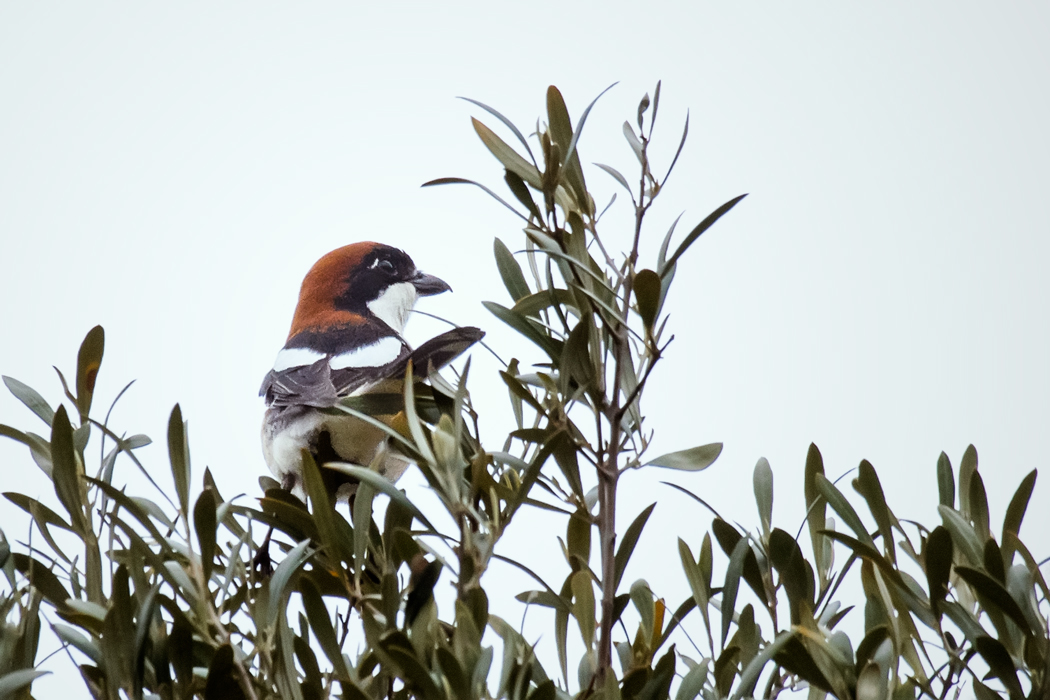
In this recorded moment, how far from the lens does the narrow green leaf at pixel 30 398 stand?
1.48 m

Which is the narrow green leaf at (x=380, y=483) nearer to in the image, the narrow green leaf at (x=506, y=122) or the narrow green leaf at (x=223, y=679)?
the narrow green leaf at (x=223, y=679)

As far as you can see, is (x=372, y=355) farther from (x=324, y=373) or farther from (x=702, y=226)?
(x=702, y=226)

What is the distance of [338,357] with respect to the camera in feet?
12.1

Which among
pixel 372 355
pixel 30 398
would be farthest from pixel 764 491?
pixel 372 355

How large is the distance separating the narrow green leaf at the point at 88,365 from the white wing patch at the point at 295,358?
2123 mm

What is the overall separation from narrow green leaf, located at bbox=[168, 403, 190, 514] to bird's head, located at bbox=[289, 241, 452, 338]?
3101mm

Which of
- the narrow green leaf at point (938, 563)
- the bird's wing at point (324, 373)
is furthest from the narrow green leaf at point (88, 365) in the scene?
the bird's wing at point (324, 373)

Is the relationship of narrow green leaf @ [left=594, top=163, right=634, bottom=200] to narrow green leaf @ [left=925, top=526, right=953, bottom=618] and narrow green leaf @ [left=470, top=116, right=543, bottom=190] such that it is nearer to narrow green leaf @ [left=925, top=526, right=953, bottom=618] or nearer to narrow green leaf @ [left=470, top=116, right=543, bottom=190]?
narrow green leaf @ [left=470, top=116, right=543, bottom=190]

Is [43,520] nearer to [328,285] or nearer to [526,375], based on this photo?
[526,375]

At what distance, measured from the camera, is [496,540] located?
1157mm

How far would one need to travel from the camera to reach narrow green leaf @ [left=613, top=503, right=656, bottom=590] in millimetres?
1314

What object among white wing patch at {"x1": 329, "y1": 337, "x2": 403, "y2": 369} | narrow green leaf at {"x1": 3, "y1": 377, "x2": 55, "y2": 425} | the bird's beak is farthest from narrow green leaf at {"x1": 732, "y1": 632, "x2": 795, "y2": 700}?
the bird's beak

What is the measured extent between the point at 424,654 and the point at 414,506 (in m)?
0.19

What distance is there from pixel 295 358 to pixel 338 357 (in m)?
0.18
